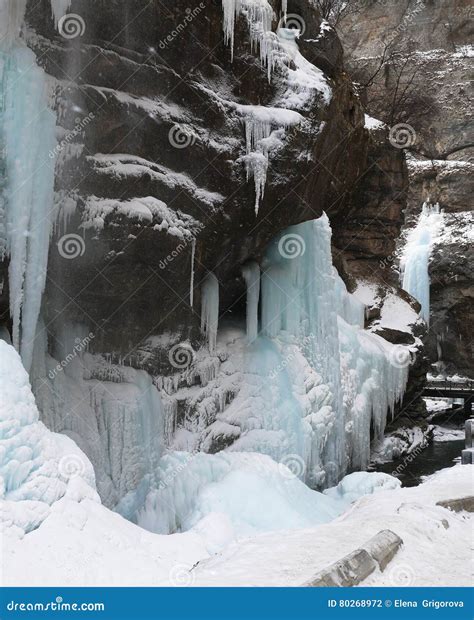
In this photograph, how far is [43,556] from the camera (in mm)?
3691

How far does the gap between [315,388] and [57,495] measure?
7.62 meters

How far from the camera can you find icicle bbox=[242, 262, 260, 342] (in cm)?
1102

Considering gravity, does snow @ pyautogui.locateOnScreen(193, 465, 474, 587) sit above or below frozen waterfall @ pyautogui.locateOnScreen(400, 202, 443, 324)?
below


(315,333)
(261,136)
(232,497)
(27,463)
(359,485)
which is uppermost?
(261,136)

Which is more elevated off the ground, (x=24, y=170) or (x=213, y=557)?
(x=24, y=170)

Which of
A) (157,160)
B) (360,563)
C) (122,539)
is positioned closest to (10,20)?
(157,160)

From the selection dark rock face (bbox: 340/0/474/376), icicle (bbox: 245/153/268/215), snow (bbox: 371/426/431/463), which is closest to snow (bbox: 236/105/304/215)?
icicle (bbox: 245/153/268/215)

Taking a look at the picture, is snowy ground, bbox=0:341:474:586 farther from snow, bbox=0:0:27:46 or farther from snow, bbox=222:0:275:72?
snow, bbox=222:0:275:72

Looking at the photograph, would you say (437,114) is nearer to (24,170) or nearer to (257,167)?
(257,167)

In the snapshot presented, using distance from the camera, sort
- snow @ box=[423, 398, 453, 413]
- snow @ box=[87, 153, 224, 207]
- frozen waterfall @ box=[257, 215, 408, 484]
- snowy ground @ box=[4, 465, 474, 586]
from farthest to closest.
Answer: snow @ box=[423, 398, 453, 413] → frozen waterfall @ box=[257, 215, 408, 484] → snow @ box=[87, 153, 224, 207] → snowy ground @ box=[4, 465, 474, 586]

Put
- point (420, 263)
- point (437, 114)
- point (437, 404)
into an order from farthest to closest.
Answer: point (437, 114), point (437, 404), point (420, 263)

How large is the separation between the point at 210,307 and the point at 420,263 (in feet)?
53.1

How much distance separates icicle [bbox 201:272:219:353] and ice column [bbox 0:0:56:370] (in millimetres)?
3217

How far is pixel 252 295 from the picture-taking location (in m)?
11.1
